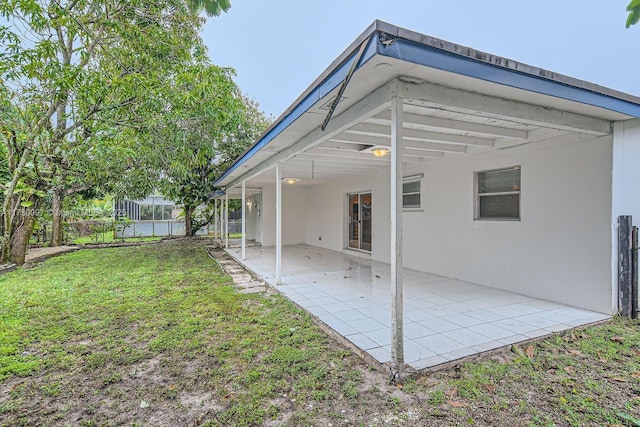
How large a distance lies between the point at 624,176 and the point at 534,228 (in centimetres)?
116

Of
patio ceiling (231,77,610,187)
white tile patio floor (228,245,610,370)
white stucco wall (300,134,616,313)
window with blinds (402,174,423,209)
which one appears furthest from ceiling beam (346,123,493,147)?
white tile patio floor (228,245,610,370)

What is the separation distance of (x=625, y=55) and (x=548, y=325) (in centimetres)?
2031

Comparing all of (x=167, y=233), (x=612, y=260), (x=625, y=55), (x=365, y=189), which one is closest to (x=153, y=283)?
(x=365, y=189)

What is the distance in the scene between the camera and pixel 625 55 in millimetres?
16031

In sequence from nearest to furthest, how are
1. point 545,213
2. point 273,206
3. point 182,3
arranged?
1. point 545,213
2. point 182,3
3. point 273,206

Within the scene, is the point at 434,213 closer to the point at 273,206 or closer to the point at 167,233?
the point at 273,206

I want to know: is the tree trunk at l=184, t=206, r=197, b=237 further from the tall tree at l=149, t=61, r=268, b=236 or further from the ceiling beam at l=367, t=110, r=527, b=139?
the ceiling beam at l=367, t=110, r=527, b=139

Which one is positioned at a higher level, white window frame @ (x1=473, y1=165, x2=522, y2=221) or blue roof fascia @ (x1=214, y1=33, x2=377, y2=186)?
blue roof fascia @ (x1=214, y1=33, x2=377, y2=186)

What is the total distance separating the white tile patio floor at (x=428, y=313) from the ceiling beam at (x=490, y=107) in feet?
7.12

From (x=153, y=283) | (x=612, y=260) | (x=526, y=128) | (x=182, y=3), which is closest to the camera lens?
(x=612, y=260)

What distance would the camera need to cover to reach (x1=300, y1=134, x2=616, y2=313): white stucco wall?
3.90 metres

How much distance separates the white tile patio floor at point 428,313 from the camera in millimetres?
3033

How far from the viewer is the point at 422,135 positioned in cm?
402

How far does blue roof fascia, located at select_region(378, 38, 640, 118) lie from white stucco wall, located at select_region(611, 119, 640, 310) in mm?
876
